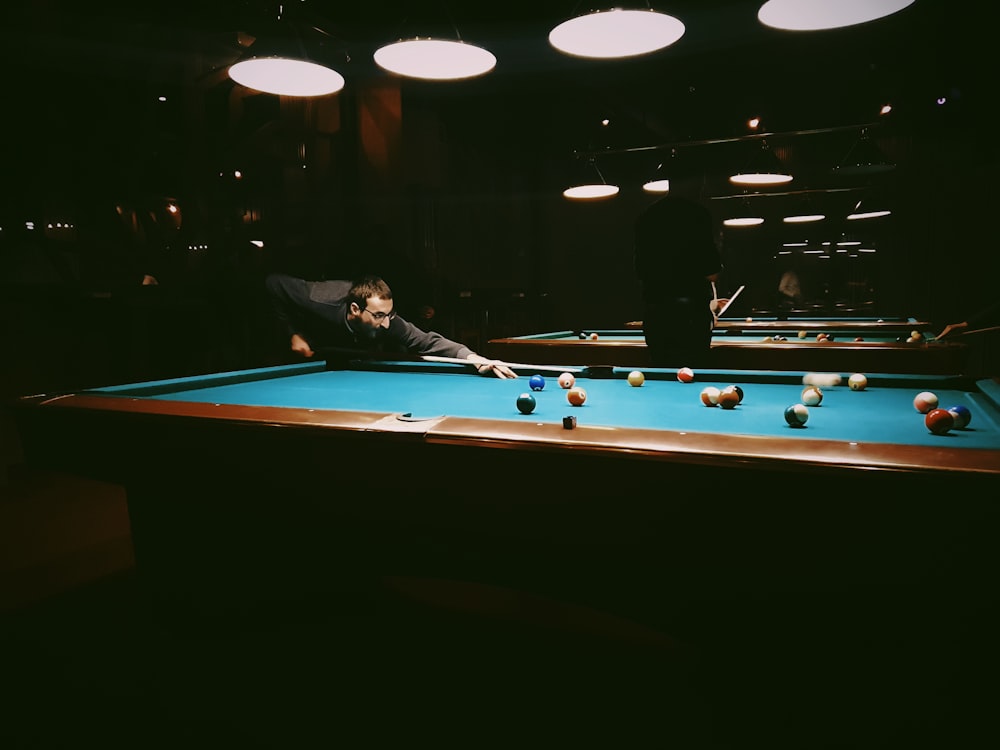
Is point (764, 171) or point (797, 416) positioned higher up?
point (764, 171)

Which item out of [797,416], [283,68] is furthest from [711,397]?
[283,68]

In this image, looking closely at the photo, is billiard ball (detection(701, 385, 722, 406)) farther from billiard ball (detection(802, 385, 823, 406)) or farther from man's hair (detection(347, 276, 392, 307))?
man's hair (detection(347, 276, 392, 307))

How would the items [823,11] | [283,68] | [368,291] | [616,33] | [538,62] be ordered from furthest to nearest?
1. [538,62]
2. [368,291]
3. [283,68]
4. [616,33]
5. [823,11]

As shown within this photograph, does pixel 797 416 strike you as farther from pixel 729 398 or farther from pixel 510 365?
pixel 510 365

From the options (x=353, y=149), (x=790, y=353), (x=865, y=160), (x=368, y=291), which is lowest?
(x=790, y=353)

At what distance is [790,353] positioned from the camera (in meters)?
3.96

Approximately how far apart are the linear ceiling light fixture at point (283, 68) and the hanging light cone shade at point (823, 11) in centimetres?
148

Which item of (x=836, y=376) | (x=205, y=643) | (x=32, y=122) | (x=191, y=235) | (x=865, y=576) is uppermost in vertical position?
(x=32, y=122)

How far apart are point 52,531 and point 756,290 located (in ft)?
27.6

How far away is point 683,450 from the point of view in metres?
1.23

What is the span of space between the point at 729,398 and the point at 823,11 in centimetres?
131

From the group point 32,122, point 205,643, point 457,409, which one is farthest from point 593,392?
point 32,122

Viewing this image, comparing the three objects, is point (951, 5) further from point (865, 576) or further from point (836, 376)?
point (865, 576)

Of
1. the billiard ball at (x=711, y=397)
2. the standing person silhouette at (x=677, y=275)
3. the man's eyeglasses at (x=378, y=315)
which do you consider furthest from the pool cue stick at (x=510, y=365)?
the standing person silhouette at (x=677, y=275)
